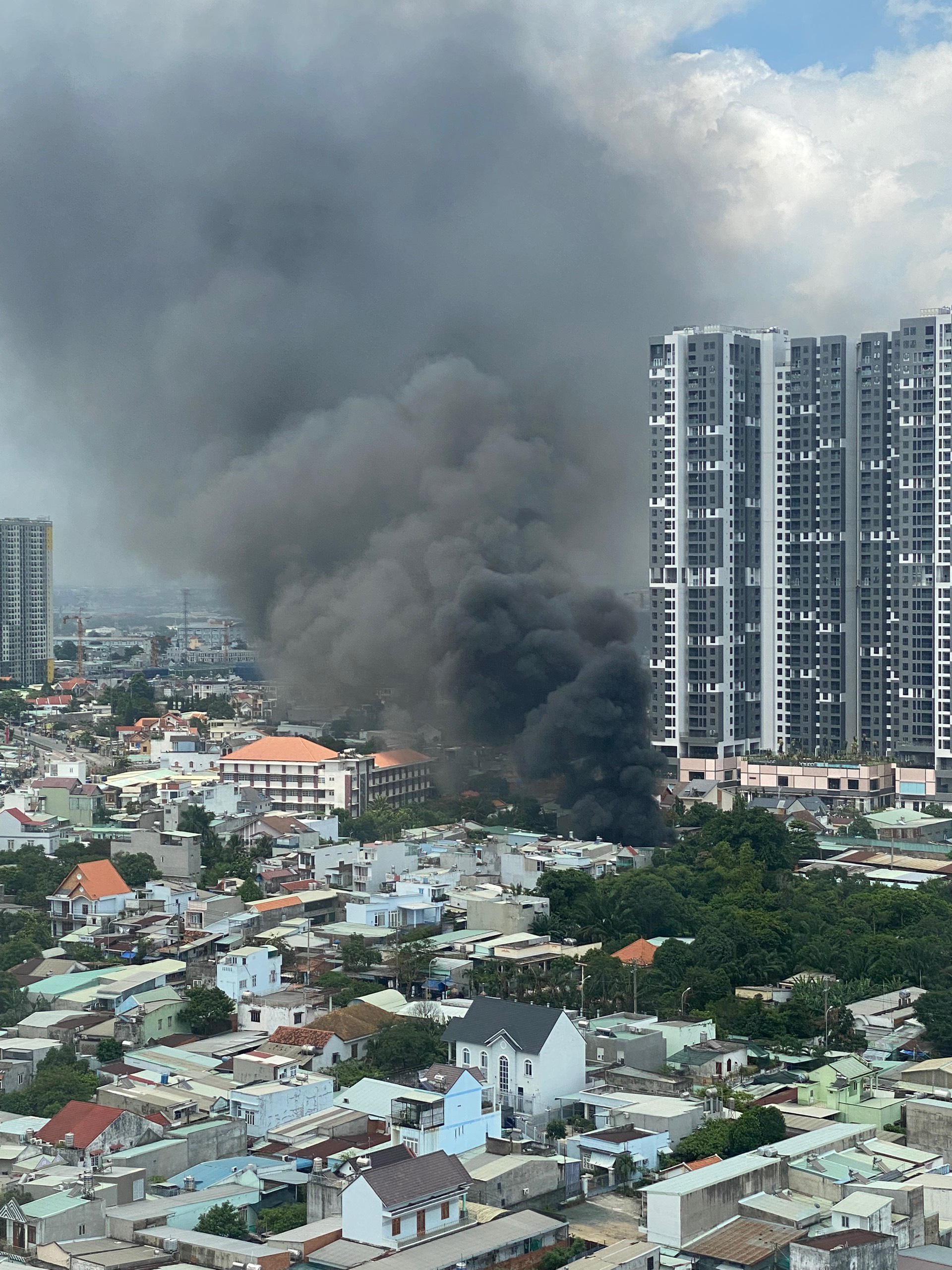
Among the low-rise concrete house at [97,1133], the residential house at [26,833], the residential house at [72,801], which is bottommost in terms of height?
the low-rise concrete house at [97,1133]

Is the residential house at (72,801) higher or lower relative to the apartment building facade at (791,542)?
lower

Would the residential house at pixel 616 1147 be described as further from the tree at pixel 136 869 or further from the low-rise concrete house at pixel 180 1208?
the tree at pixel 136 869

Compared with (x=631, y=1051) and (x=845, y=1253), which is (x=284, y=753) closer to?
(x=631, y=1051)

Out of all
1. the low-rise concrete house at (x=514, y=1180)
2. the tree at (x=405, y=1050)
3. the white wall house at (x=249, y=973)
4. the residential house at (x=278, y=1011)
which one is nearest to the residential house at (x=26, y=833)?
the white wall house at (x=249, y=973)

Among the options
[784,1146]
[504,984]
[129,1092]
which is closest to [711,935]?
[504,984]

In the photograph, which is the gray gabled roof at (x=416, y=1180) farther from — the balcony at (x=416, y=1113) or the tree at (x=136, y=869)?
the tree at (x=136, y=869)

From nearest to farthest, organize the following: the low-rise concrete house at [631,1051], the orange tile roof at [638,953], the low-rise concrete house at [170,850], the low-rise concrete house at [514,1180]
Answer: the low-rise concrete house at [514,1180] → the low-rise concrete house at [631,1051] → the orange tile roof at [638,953] → the low-rise concrete house at [170,850]

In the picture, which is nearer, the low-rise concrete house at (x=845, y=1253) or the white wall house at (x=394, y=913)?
the low-rise concrete house at (x=845, y=1253)

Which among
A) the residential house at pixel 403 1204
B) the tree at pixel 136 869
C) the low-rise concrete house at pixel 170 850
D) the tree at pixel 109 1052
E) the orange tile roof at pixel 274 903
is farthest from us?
the low-rise concrete house at pixel 170 850

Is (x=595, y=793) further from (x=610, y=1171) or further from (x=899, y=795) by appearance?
(x=610, y=1171)
